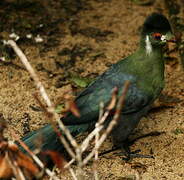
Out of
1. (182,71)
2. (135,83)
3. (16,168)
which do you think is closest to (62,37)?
(182,71)

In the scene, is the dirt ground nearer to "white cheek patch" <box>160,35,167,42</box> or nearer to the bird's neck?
the bird's neck

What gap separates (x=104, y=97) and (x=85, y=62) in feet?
5.14

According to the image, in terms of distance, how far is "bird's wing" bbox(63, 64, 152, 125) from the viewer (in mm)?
3666

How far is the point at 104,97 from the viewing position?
3.71 metres

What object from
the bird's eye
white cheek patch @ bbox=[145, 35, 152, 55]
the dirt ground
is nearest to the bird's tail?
the dirt ground

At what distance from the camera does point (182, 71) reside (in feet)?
16.4

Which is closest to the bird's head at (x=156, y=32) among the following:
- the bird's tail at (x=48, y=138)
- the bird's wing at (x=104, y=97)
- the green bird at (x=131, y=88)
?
the green bird at (x=131, y=88)

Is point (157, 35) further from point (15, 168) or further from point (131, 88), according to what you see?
point (15, 168)

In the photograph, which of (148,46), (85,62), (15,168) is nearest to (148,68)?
(148,46)

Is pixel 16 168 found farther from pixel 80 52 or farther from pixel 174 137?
pixel 80 52

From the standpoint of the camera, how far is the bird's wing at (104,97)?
12.0 ft

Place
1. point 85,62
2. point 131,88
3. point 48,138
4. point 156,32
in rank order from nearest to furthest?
point 48,138 < point 131,88 < point 156,32 < point 85,62

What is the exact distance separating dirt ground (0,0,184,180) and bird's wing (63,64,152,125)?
0.46 meters

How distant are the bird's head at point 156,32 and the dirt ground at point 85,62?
2.76 feet
